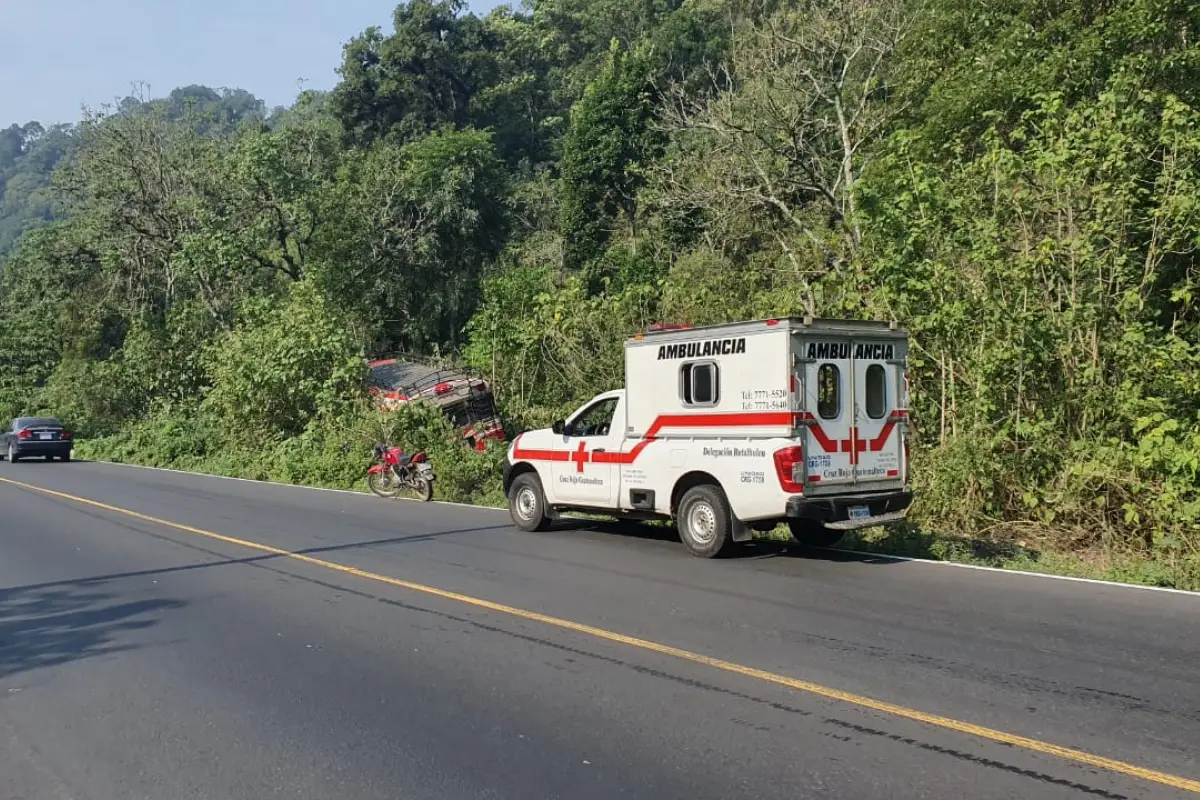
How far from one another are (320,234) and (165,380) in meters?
8.09

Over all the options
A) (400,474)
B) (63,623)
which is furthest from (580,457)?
(400,474)

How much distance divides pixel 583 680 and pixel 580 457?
6.70 meters

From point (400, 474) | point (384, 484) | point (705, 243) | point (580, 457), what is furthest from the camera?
point (705, 243)

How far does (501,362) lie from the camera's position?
80.7ft

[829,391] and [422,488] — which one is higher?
[829,391]

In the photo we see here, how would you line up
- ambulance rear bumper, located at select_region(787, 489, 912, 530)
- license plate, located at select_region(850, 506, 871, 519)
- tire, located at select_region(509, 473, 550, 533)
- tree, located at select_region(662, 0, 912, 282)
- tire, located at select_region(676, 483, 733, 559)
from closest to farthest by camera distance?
ambulance rear bumper, located at select_region(787, 489, 912, 530) → license plate, located at select_region(850, 506, 871, 519) → tire, located at select_region(676, 483, 733, 559) → tire, located at select_region(509, 473, 550, 533) → tree, located at select_region(662, 0, 912, 282)

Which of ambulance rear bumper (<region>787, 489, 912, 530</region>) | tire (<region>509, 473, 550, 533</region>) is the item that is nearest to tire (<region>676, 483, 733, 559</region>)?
ambulance rear bumper (<region>787, 489, 912, 530</region>)

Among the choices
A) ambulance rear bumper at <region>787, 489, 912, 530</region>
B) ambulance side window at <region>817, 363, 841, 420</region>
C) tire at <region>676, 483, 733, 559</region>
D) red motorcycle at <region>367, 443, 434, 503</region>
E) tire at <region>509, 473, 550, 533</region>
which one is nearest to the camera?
ambulance rear bumper at <region>787, 489, 912, 530</region>

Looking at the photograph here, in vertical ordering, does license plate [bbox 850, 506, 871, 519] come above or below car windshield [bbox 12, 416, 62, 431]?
below

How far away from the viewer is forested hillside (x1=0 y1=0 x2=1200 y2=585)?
13.7 m

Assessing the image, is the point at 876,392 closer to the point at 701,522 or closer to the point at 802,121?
the point at 701,522

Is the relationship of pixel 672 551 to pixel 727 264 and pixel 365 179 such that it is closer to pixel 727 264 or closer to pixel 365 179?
pixel 727 264

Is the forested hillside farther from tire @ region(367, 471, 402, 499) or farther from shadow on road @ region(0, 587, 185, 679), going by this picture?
shadow on road @ region(0, 587, 185, 679)

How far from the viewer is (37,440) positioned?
113 feet
